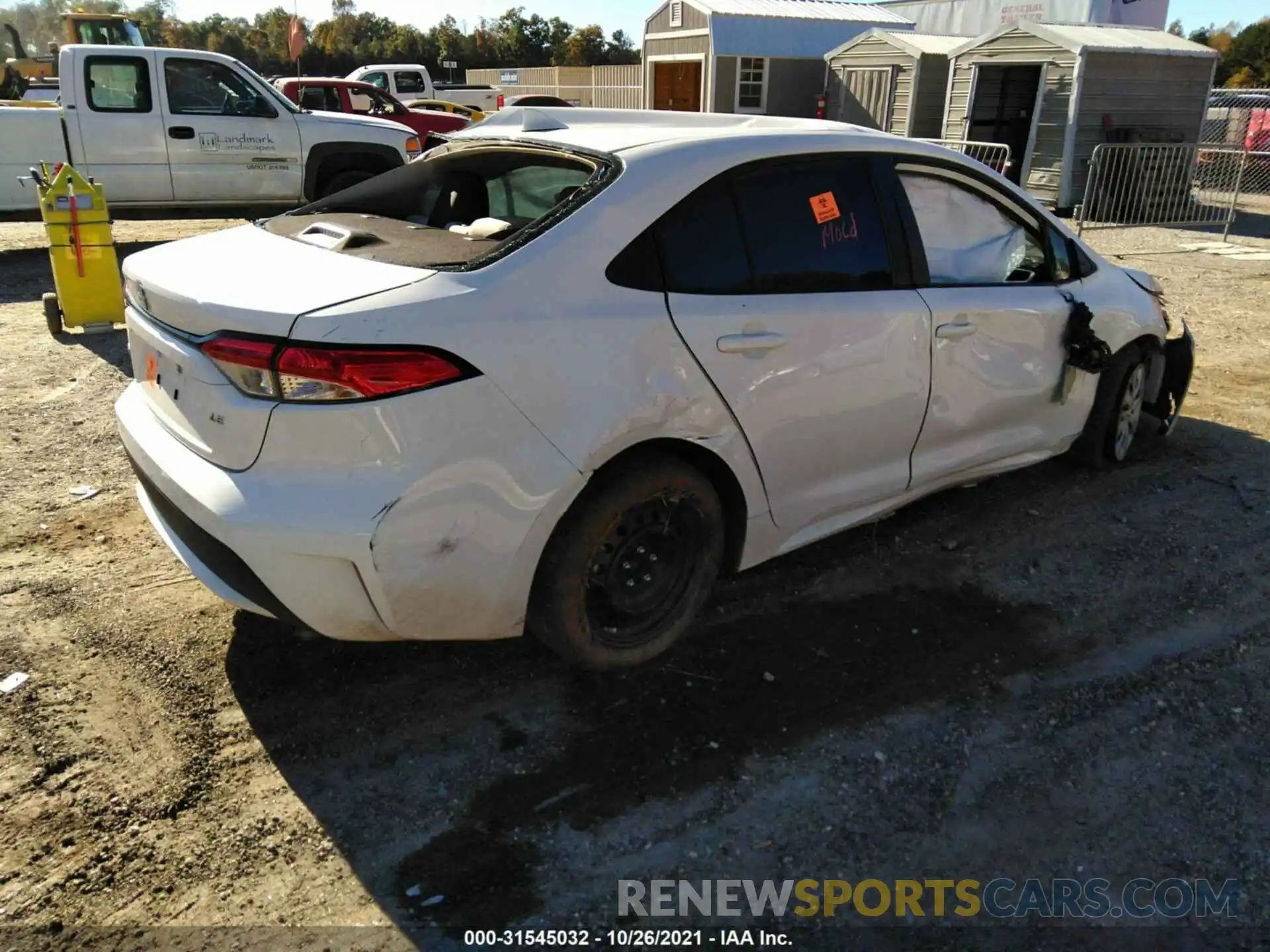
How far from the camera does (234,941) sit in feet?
7.63

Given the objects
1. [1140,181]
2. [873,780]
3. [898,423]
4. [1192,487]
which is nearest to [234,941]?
[873,780]

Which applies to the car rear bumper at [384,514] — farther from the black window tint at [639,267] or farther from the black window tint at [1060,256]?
the black window tint at [1060,256]

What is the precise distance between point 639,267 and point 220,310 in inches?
47.6

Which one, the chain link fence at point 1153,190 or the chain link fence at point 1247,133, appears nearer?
the chain link fence at point 1153,190

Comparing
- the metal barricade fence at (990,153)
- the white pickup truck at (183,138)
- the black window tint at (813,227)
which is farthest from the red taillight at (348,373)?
the metal barricade fence at (990,153)

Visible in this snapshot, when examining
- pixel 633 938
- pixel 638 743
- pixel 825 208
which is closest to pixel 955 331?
pixel 825 208

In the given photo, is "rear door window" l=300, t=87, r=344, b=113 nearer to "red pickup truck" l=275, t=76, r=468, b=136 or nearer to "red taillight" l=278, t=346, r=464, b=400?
"red pickup truck" l=275, t=76, r=468, b=136

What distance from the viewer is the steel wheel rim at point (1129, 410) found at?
5.10 meters

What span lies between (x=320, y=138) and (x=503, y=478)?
995cm

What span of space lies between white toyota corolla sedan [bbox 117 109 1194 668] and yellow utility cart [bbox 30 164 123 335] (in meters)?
4.53

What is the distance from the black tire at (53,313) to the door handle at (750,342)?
6.27m

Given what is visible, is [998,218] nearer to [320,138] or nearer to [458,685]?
[458,685]

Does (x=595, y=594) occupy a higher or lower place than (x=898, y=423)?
lower

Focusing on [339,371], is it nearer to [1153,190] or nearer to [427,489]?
[427,489]
